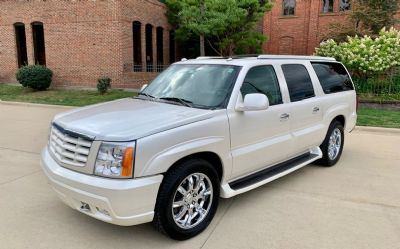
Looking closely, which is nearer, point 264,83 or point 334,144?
point 264,83

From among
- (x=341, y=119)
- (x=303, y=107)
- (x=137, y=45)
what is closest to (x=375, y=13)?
(x=137, y=45)

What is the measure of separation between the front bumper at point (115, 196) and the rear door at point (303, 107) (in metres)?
2.39

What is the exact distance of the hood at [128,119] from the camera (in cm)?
318

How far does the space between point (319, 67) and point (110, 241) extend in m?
4.08

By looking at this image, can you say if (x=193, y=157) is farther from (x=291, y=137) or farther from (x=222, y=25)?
(x=222, y=25)

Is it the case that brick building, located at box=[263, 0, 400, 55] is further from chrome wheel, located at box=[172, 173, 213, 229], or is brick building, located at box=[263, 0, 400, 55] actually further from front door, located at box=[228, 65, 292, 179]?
chrome wheel, located at box=[172, 173, 213, 229]

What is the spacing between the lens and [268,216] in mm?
4047

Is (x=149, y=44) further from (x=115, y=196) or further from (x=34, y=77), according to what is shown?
(x=115, y=196)

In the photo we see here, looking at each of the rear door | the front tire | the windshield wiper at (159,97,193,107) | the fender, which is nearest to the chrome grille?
the fender

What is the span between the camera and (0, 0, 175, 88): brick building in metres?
17.0

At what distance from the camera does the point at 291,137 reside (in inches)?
186

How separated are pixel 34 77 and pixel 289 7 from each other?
62.3 feet

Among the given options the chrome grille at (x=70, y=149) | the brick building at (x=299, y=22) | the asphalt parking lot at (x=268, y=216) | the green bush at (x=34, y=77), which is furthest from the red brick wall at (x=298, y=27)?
the chrome grille at (x=70, y=149)


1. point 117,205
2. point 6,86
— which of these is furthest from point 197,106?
point 6,86
